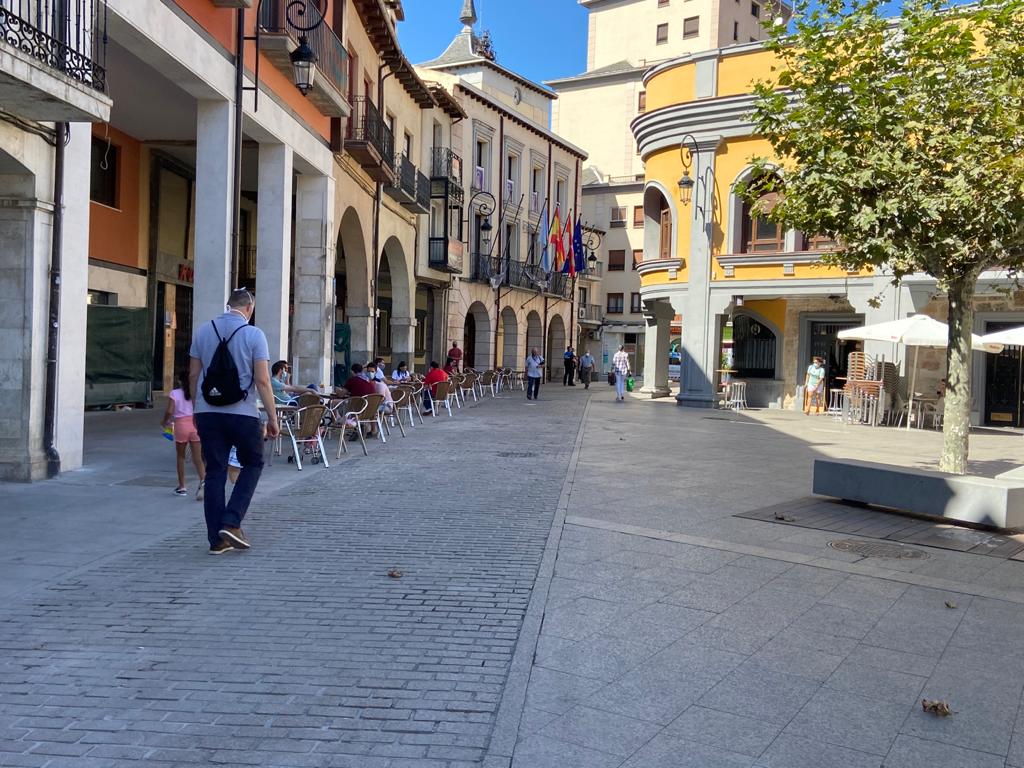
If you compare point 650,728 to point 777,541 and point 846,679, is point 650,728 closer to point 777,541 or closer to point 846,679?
point 846,679

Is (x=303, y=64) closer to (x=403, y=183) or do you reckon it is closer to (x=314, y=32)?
(x=314, y=32)

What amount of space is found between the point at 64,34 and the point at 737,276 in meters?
19.1

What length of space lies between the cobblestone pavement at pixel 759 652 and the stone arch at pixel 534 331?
34312mm

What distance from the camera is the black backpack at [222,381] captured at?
627cm

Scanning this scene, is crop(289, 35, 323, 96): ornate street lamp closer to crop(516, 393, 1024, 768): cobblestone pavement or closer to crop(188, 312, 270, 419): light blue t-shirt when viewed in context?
crop(188, 312, 270, 419): light blue t-shirt

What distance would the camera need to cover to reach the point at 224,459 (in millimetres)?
6410

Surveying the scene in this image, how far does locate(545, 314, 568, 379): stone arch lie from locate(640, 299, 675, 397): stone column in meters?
17.0

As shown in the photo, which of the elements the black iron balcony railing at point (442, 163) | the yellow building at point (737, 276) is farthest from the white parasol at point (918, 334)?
the black iron balcony railing at point (442, 163)

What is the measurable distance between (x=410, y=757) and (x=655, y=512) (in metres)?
5.42

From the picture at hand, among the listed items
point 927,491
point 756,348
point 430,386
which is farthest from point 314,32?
point 756,348

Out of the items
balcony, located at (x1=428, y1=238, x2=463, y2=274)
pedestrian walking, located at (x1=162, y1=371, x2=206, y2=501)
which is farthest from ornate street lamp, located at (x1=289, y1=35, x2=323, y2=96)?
balcony, located at (x1=428, y1=238, x2=463, y2=274)

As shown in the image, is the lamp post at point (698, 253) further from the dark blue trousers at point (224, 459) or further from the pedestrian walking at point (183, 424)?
the dark blue trousers at point (224, 459)

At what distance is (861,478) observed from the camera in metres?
9.08

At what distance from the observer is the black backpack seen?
20.6 feet
